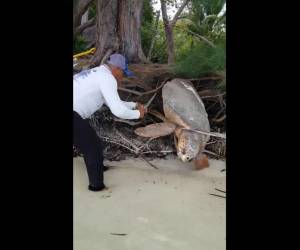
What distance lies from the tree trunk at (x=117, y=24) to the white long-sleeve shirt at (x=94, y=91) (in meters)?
0.56

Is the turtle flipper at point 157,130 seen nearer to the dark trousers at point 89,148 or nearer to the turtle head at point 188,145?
the turtle head at point 188,145

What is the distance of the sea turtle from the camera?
2.33 metres

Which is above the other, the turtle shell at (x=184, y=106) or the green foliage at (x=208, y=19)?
the green foliage at (x=208, y=19)

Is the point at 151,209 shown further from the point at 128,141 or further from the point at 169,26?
the point at 169,26

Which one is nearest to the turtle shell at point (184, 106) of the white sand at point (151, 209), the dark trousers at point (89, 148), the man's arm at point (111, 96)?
the white sand at point (151, 209)

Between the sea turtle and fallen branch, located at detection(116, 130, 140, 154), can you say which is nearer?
the sea turtle

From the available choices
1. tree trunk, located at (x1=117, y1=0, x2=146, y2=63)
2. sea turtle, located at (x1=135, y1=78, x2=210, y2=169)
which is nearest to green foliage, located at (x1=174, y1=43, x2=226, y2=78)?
sea turtle, located at (x1=135, y1=78, x2=210, y2=169)

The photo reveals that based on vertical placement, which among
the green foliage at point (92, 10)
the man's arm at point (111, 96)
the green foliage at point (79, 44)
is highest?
the green foliage at point (92, 10)

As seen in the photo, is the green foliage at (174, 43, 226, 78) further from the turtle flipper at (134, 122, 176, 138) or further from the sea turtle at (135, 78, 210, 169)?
the turtle flipper at (134, 122, 176, 138)

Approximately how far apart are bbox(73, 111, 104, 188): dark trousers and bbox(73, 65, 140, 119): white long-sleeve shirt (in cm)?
7

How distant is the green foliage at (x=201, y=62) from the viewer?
2.47 m

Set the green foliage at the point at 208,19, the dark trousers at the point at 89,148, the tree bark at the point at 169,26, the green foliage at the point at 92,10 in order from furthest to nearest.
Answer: the green foliage at the point at 92,10
the tree bark at the point at 169,26
the green foliage at the point at 208,19
the dark trousers at the point at 89,148
